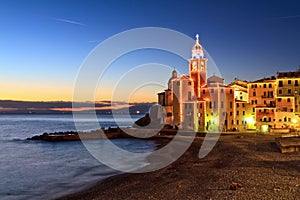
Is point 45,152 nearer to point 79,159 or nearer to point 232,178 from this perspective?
point 79,159

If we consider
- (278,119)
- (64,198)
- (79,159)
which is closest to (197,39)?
(278,119)

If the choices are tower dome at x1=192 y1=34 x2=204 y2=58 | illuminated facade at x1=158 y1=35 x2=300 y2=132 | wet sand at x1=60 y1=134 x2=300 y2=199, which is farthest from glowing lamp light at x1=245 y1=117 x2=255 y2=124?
wet sand at x1=60 y1=134 x2=300 y2=199

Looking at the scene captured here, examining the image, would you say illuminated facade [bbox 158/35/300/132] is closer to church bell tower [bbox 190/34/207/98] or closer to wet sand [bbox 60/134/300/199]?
church bell tower [bbox 190/34/207/98]

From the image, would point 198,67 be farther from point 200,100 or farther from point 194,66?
point 200,100

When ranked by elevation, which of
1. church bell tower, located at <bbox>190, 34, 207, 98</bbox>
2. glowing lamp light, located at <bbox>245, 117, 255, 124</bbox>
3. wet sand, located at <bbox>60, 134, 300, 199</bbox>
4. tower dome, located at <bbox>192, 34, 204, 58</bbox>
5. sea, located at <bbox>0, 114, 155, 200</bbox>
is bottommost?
sea, located at <bbox>0, 114, 155, 200</bbox>

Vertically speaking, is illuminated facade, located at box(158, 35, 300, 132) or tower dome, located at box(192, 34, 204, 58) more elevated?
tower dome, located at box(192, 34, 204, 58)

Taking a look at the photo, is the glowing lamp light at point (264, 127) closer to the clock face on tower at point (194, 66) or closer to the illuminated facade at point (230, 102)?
the illuminated facade at point (230, 102)

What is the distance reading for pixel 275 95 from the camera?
58438 millimetres

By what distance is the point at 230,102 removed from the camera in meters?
57.3

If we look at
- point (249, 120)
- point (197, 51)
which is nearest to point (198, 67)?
point (197, 51)

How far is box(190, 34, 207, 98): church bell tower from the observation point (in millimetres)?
61219

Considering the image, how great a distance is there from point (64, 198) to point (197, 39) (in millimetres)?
51366

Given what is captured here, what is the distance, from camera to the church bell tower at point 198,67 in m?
61.2

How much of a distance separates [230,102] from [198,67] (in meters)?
10.8
